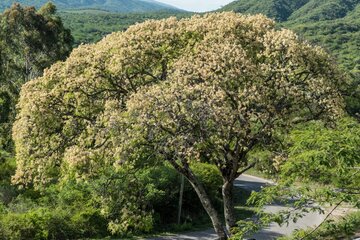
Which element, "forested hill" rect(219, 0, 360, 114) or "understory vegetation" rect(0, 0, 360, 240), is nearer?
"understory vegetation" rect(0, 0, 360, 240)

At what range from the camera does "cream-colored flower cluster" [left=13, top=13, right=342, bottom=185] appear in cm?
1351

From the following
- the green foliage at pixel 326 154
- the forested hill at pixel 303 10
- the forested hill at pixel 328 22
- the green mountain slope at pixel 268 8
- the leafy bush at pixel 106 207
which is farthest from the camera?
the green mountain slope at pixel 268 8

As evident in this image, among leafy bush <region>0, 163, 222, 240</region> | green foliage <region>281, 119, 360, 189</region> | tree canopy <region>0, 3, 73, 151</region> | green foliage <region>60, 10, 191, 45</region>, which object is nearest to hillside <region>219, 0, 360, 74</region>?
green foliage <region>60, 10, 191, 45</region>

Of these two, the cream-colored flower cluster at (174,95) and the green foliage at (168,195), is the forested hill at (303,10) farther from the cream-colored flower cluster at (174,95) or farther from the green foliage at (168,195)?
the cream-colored flower cluster at (174,95)

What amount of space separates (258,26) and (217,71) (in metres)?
3.02

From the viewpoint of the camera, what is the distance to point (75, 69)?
1609 cm

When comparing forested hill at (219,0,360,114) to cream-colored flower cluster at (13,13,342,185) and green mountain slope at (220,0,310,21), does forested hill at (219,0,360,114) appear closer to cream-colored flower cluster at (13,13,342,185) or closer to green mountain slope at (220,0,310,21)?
green mountain slope at (220,0,310,21)

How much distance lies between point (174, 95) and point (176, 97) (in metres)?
0.09

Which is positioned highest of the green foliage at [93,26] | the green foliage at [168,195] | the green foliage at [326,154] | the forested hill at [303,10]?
the forested hill at [303,10]

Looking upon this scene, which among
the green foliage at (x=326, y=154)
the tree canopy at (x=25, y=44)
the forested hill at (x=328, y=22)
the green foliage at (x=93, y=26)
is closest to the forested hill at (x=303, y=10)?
the forested hill at (x=328, y=22)

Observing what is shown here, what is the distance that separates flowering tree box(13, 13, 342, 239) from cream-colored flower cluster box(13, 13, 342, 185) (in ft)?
0.12

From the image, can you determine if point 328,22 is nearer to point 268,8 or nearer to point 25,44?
point 268,8

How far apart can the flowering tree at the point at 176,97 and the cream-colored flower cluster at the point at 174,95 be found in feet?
0.12

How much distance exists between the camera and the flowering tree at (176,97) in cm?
1352
